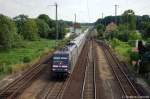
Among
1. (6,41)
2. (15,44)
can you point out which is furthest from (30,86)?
(15,44)

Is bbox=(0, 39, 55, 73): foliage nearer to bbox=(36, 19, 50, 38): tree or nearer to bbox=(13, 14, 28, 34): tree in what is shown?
bbox=(13, 14, 28, 34): tree

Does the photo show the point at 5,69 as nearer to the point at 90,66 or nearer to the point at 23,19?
the point at 90,66

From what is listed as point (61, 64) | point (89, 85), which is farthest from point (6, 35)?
point (89, 85)

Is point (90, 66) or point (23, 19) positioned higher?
point (23, 19)

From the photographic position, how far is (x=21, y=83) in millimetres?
28875

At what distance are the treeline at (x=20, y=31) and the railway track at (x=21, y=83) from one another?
103 feet

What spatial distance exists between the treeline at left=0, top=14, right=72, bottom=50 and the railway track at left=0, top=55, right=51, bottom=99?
3139cm

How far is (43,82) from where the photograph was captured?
97.2 feet

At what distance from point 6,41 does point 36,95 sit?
44976 millimetres

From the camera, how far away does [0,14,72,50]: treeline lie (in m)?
68.5

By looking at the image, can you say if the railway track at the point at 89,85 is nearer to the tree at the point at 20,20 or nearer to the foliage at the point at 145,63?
the foliage at the point at 145,63

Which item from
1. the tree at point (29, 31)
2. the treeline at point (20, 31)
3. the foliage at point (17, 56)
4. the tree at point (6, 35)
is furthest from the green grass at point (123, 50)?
the tree at point (29, 31)

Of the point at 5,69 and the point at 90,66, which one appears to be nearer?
the point at 5,69

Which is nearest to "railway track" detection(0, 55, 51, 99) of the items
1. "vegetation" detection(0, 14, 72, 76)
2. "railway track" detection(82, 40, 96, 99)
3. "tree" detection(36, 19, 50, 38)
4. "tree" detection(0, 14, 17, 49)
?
"vegetation" detection(0, 14, 72, 76)
